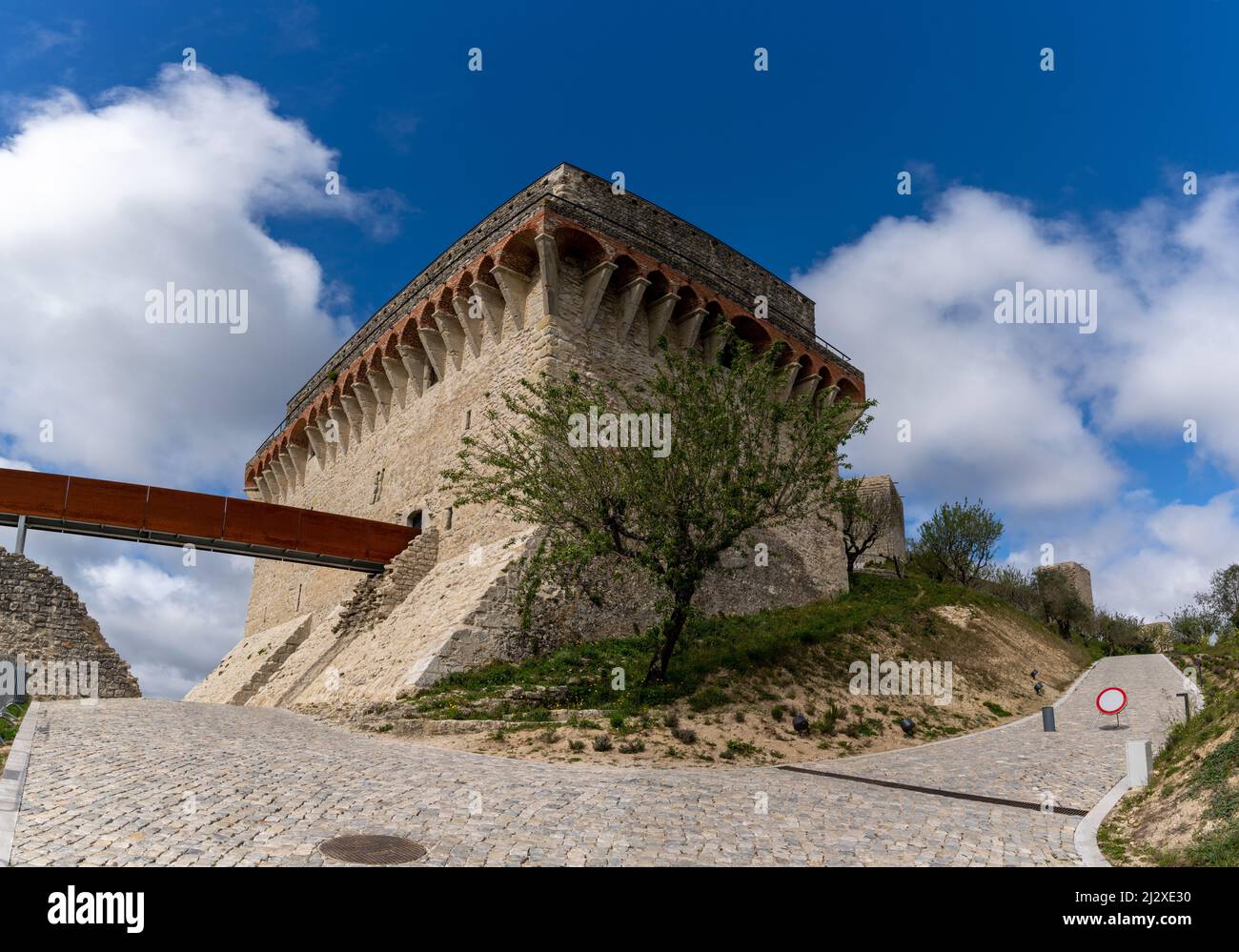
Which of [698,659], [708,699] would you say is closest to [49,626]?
[698,659]

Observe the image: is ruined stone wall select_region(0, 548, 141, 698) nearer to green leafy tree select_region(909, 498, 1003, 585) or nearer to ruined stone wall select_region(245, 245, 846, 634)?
ruined stone wall select_region(245, 245, 846, 634)

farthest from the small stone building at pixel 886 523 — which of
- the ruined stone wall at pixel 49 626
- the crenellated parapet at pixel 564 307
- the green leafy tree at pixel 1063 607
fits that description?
the ruined stone wall at pixel 49 626

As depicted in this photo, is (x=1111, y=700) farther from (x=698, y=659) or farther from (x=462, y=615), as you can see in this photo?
(x=462, y=615)

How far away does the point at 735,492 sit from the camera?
13695 mm

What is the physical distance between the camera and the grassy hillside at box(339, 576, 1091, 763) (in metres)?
11.9

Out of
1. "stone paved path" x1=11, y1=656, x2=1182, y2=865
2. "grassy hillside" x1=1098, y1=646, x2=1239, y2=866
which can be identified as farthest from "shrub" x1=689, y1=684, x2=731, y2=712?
"grassy hillside" x1=1098, y1=646, x2=1239, y2=866

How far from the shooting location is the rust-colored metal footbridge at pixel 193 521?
18797mm

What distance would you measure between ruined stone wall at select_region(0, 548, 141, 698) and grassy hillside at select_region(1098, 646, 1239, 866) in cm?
1951

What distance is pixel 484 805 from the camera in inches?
282

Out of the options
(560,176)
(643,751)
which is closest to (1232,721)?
(643,751)

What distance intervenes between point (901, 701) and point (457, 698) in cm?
918

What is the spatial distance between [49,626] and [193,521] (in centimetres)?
402

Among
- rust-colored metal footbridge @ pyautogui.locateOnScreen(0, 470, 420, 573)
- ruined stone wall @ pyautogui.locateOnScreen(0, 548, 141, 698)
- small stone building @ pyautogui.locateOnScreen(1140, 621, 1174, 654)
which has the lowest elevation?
small stone building @ pyautogui.locateOnScreen(1140, 621, 1174, 654)

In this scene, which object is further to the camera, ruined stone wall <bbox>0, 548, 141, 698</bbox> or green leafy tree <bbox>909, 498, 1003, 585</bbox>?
green leafy tree <bbox>909, 498, 1003, 585</bbox>
